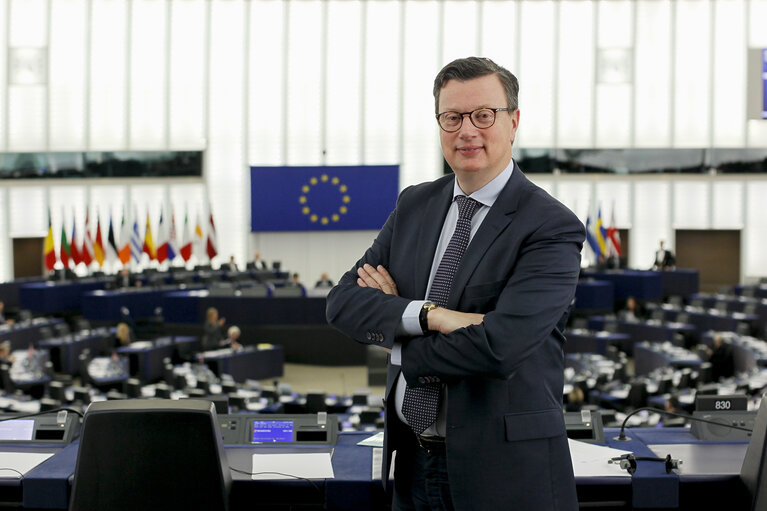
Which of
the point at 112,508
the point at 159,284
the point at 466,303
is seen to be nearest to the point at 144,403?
the point at 112,508

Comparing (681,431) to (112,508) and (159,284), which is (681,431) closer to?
(112,508)

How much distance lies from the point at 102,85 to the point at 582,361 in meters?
18.7

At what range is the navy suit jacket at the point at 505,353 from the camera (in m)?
1.94

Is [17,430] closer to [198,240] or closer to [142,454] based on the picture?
[142,454]

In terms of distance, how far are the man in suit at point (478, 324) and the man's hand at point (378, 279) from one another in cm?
1

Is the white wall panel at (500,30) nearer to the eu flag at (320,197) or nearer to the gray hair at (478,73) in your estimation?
the eu flag at (320,197)

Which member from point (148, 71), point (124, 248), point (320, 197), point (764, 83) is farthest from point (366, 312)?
point (148, 71)

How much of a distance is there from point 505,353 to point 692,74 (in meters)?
25.8

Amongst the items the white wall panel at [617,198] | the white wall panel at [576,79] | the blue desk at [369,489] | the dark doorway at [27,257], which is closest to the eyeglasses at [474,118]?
the blue desk at [369,489]

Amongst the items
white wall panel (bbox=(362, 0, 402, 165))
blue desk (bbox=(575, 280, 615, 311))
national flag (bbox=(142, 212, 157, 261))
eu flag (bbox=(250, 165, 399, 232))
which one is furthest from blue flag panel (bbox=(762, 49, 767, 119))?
white wall panel (bbox=(362, 0, 402, 165))

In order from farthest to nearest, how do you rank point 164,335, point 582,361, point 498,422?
point 164,335 < point 582,361 < point 498,422

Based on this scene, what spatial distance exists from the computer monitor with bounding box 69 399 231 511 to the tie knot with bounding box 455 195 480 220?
2.87 feet

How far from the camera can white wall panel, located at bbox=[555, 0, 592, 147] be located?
83.1 ft

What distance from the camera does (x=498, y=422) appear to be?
6.41 feet
